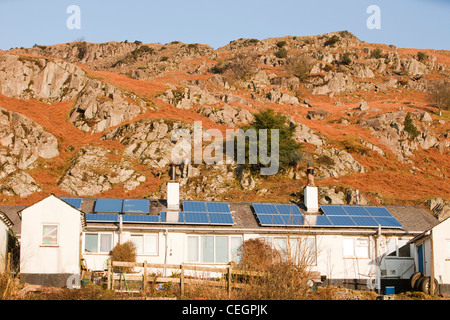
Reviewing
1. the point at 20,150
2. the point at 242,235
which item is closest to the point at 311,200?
the point at 242,235

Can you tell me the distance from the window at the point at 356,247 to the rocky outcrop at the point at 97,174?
2974 cm

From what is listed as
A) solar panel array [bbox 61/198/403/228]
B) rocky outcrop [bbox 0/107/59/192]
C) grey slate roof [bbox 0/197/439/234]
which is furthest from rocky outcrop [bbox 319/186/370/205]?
rocky outcrop [bbox 0/107/59/192]

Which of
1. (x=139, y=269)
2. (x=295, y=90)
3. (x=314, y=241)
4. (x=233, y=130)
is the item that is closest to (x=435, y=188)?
(x=233, y=130)

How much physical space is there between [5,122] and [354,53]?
9941cm

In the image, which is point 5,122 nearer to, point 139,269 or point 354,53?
point 139,269

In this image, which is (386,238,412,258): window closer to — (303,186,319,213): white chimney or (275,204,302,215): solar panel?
(303,186,319,213): white chimney

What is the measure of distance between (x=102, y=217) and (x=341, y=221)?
1389 cm

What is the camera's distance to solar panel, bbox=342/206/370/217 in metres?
35.1

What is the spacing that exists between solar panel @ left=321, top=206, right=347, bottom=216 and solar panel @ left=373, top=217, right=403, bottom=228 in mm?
2050

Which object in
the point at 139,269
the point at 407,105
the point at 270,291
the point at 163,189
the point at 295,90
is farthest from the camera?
the point at 295,90

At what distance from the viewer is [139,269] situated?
30.2 metres

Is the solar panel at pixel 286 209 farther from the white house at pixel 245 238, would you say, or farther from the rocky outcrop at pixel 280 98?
the rocky outcrop at pixel 280 98

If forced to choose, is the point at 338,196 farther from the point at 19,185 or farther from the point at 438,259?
the point at 19,185

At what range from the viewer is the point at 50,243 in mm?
27656
